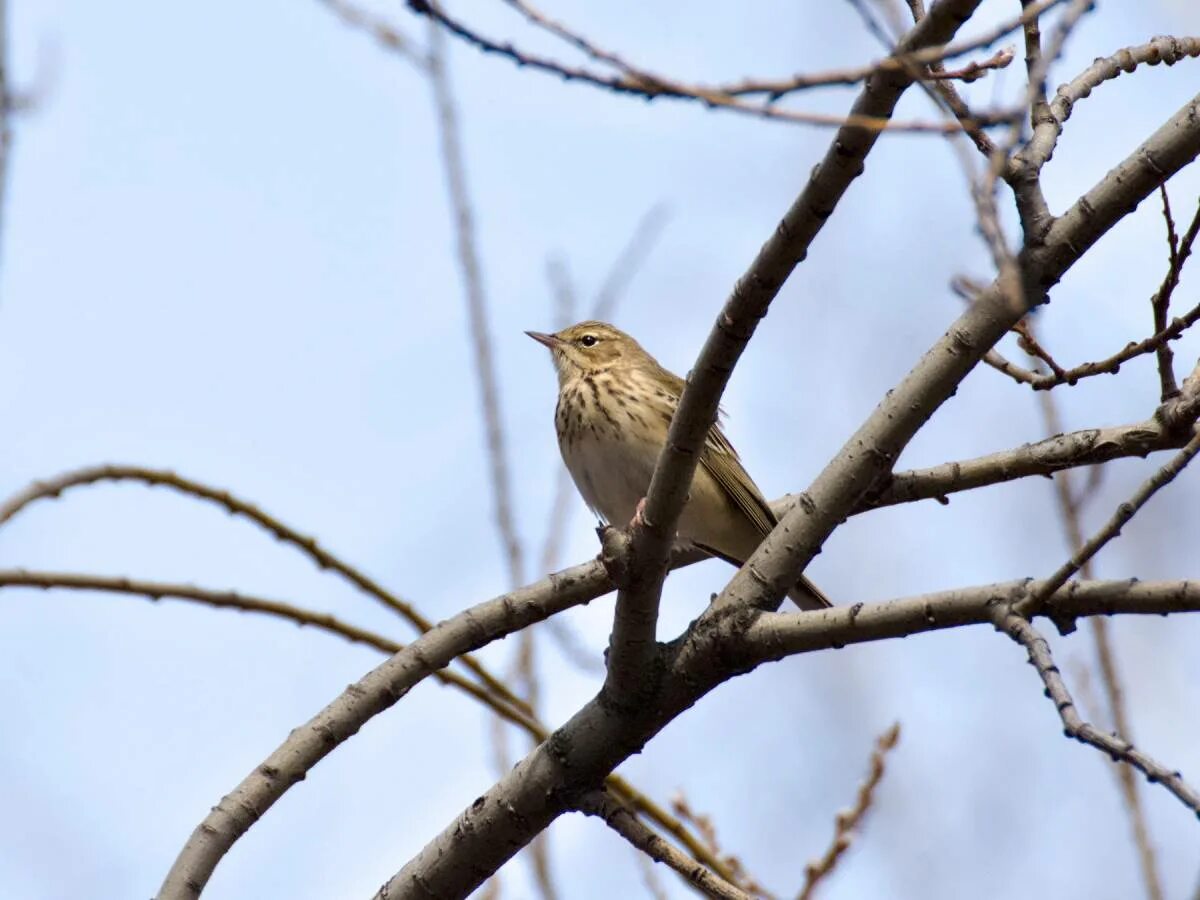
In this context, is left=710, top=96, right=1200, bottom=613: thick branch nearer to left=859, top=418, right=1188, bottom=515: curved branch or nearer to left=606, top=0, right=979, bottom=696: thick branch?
left=606, top=0, right=979, bottom=696: thick branch

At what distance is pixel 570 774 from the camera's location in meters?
3.52

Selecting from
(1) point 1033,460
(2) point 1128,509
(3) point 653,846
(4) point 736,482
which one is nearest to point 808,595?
(4) point 736,482

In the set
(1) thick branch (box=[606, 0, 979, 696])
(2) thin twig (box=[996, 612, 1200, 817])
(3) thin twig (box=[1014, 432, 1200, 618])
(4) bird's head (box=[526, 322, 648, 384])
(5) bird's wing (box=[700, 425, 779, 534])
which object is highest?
(4) bird's head (box=[526, 322, 648, 384])

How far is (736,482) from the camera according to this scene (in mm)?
6043

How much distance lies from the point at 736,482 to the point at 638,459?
0.48 metres

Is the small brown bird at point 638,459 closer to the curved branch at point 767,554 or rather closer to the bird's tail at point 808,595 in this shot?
the bird's tail at point 808,595

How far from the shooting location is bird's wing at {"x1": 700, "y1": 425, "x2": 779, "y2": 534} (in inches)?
231

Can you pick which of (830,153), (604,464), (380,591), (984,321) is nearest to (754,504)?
(604,464)

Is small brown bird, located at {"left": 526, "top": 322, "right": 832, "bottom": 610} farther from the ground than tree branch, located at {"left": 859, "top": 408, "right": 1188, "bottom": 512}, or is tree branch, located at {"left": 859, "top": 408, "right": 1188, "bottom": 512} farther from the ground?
small brown bird, located at {"left": 526, "top": 322, "right": 832, "bottom": 610}

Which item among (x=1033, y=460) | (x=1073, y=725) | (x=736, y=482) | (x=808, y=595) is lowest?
(x=1073, y=725)

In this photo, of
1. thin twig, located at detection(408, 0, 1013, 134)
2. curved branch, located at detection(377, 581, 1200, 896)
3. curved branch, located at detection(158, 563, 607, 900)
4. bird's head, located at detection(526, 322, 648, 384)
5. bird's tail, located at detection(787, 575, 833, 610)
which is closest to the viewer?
thin twig, located at detection(408, 0, 1013, 134)

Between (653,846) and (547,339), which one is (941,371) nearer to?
(653,846)

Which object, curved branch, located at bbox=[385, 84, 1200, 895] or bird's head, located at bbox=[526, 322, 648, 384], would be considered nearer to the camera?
curved branch, located at bbox=[385, 84, 1200, 895]

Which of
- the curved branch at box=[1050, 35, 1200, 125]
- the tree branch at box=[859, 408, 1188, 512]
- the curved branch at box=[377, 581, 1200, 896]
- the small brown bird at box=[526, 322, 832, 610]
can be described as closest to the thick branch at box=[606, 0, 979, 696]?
the curved branch at box=[377, 581, 1200, 896]
